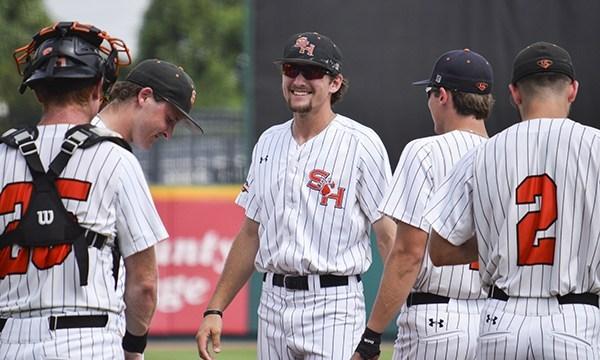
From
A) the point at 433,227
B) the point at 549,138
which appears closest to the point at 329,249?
the point at 433,227

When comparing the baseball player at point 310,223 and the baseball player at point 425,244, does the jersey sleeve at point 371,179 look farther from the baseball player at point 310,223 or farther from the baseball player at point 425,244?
the baseball player at point 425,244

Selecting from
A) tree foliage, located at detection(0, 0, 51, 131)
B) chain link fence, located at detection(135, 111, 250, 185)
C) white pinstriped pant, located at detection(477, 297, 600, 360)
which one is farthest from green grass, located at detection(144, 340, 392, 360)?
white pinstriped pant, located at detection(477, 297, 600, 360)

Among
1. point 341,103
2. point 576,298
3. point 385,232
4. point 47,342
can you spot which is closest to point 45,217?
point 47,342

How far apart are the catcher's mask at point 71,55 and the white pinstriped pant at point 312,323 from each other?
5.50 ft

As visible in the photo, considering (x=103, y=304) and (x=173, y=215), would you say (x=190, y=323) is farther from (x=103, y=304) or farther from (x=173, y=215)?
(x=103, y=304)

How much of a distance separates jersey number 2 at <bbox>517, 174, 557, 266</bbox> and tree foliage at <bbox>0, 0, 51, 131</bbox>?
9.79 metres

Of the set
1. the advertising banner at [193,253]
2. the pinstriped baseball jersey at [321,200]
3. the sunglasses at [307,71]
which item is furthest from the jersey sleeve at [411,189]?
the advertising banner at [193,253]

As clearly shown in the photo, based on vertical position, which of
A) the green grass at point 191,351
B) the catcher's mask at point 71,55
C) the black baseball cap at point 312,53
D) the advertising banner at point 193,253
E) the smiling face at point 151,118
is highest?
the black baseball cap at point 312,53

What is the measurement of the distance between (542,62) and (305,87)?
5.31 ft

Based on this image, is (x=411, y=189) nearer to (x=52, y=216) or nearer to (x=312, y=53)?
(x=312, y=53)

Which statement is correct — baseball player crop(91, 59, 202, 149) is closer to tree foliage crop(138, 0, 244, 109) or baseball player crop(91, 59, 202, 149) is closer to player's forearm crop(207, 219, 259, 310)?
player's forearm crop(207, 219, 259, 310)

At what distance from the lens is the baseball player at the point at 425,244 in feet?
16.0

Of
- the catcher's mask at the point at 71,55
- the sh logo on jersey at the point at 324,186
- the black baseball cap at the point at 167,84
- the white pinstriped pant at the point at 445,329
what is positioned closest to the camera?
the catcher's mask at the point at 71,55

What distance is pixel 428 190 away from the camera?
16.6 ft
